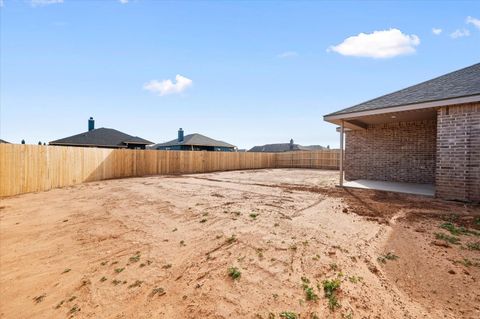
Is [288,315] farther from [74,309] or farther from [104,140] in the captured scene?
[104,140]

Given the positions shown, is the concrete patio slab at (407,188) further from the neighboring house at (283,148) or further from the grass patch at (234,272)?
the neighboring house at (283,148)

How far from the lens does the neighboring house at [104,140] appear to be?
20.4m

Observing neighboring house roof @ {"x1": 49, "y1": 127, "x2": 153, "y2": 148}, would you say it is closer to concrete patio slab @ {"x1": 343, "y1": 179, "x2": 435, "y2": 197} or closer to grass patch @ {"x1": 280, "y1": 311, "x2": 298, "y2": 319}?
concrete patio slab @ {"x1": 343, "y1": 179, "x2": 435, "y2": 197}

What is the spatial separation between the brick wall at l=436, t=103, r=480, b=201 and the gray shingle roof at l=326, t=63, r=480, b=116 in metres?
0.43

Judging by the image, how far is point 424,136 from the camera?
9.44 meters

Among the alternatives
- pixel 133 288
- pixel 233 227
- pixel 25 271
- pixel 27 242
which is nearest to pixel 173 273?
pixel 133 288

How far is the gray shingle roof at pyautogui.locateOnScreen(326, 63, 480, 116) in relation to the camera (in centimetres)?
645

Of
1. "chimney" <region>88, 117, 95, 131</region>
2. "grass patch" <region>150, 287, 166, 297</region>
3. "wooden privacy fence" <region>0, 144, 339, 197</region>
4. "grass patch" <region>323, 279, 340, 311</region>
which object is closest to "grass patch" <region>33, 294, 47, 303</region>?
"grass patch" <region>150, 287, 166, 297</region>

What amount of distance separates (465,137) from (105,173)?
52.8 feet

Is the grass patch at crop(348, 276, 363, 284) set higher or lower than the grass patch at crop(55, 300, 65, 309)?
higher

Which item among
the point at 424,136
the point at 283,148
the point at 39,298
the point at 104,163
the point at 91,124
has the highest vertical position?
the point at 91,124

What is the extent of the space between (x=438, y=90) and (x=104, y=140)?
2369 cm

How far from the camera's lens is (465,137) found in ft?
20.2

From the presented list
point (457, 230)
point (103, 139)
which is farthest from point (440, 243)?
point (103, 139)
